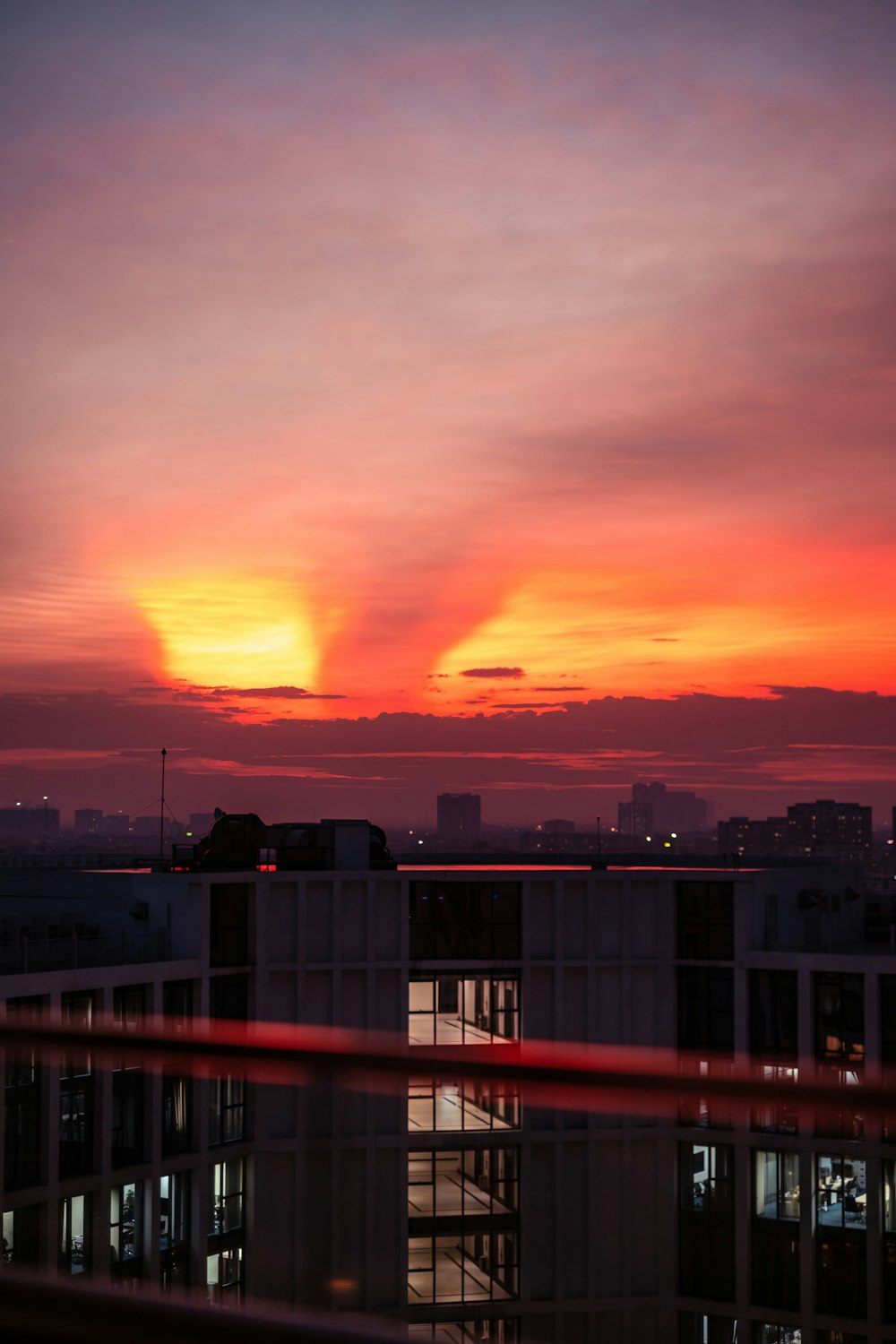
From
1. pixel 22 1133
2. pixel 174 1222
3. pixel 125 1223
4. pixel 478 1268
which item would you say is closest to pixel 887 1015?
pixel 478 1268

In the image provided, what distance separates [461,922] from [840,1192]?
13787 mm

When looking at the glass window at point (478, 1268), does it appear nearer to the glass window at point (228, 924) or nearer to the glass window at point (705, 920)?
the glass window at point (228, 924)

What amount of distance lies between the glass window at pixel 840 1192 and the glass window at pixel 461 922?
11.2 metres

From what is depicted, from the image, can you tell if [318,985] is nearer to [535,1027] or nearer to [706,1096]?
[535,1027]

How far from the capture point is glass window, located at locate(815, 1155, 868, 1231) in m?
41.8

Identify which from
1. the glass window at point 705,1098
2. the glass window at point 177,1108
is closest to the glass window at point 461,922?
the glass window at point 177,1108

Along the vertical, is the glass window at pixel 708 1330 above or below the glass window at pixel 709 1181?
below

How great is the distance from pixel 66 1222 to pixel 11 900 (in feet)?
45.9

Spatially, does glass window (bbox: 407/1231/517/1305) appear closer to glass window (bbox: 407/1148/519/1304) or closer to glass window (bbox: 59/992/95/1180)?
glass window (bbox: 407/1148/519/1304)

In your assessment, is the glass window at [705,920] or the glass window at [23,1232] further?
the glass window at [705,920]

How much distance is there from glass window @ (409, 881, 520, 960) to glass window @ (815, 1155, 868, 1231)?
36.6 ft

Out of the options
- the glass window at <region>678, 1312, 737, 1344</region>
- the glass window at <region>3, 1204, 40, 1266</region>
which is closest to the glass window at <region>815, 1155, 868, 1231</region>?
the glass window at <region>678, 1312, 737, 1344</region>

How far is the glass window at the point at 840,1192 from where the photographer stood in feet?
137

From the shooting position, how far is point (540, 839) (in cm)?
14600
